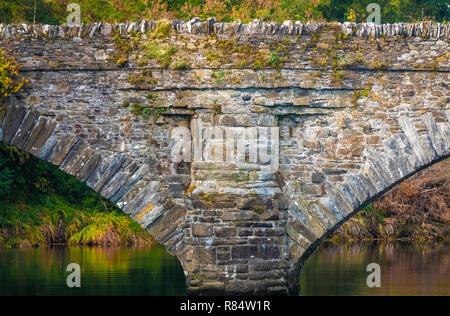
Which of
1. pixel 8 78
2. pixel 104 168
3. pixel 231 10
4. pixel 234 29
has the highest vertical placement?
pixel 231 10

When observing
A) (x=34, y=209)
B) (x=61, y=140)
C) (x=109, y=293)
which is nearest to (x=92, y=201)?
(x=34, y=209)

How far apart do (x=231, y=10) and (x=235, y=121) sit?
6424mm

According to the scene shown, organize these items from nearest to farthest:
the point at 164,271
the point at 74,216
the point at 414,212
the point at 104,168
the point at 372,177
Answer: the point at 372,177
the point at 104,168
the point at 164,271
the point at 74,216
the point at 414,212

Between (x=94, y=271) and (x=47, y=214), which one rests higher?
(x=47, y=214)

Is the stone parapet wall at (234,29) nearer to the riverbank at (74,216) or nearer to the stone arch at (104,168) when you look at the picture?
the stone arch at (104,168)

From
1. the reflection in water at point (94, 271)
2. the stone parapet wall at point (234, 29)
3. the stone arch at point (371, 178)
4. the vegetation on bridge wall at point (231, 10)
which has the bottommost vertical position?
the reflection in water at point (94, 271)

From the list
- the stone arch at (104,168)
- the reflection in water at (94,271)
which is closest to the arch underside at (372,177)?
the stone arch at (104,168)

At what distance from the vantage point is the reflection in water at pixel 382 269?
13852mm

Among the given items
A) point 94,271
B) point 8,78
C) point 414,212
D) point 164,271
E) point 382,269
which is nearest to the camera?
point 8,78

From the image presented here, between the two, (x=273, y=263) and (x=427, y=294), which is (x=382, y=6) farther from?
(x=273, y=263)

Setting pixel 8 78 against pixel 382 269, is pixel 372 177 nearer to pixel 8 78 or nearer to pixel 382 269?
pixel 8 78

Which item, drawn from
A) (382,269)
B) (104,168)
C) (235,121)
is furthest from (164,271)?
(235,121)

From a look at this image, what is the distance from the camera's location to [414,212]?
2091 centimetres

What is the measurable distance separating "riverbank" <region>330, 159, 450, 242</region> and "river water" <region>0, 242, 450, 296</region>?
1109mm
